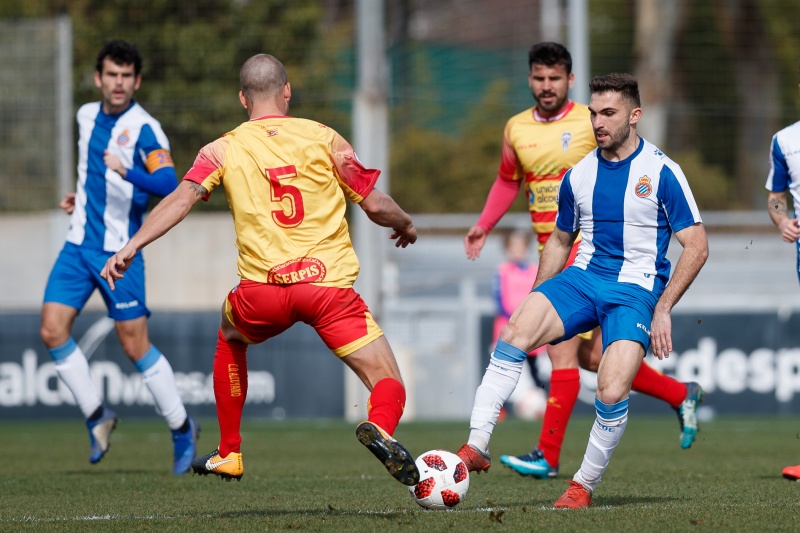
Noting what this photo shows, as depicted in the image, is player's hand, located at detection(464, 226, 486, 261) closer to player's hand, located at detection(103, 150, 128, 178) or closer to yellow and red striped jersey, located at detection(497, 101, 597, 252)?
yellow and red striped jersey, located at detection(497, 101, 597, 252)

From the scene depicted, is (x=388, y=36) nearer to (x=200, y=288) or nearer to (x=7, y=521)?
(x=200, y=288)

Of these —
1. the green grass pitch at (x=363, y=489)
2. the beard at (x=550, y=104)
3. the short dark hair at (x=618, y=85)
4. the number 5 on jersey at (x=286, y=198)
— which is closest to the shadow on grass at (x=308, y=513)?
the green grass pitch at (x=363, y=489)

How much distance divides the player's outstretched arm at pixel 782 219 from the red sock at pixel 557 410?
1.54 meters

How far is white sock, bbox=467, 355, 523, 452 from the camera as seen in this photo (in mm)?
6215

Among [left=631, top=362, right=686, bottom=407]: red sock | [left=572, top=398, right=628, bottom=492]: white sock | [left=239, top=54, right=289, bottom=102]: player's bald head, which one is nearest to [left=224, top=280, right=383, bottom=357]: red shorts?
[left=239, top=54, right=289, bottom=102]: player's bald head

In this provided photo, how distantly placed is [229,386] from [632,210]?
2.20 metres

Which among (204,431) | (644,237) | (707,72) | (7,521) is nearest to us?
(7,521)

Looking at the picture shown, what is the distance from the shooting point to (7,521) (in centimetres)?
605

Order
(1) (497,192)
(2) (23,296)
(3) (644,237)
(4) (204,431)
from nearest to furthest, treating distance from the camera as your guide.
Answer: (3) (644,237) < (1) (497,192) < (4) (204,431) < (2) (23,296)

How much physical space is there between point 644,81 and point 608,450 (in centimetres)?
1517

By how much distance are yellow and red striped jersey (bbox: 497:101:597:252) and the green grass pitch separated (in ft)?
5.69

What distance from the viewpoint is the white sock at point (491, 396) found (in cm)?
621

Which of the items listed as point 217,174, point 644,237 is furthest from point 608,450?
point 217,174

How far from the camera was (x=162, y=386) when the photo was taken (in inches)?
346
